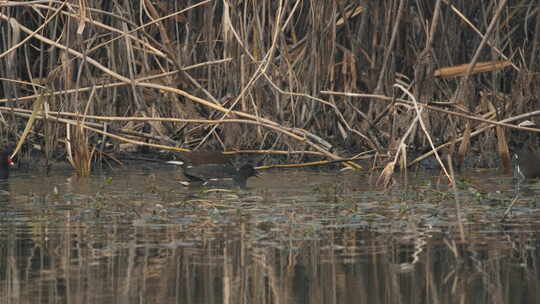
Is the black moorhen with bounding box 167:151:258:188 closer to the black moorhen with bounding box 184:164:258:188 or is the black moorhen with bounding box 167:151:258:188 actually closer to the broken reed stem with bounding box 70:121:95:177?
the black moorhen with bounding box 184:164:258:188

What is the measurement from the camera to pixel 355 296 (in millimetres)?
4762

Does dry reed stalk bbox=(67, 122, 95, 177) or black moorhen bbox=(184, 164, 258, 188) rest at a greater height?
dry reed stalk bbox=(67, 122, 95, 177)

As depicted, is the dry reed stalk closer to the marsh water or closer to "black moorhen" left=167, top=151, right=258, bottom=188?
the marsh water

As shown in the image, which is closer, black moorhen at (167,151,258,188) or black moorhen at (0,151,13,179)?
black moorhen at (167,151,258,188)

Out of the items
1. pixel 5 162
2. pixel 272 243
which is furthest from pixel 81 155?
pixel 272 243

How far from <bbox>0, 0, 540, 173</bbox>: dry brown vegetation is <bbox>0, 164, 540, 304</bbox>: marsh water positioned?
49.2 inches

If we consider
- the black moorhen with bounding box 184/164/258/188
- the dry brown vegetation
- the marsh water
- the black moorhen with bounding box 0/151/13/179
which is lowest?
the marsh water

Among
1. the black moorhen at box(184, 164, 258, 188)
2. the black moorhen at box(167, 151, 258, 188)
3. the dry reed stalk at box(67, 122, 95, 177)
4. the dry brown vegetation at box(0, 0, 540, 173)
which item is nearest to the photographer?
the black moorhen at box(167, 151, 258, 188)

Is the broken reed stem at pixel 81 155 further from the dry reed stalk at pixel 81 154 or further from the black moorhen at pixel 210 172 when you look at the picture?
the black moorhen at pixel 210 172

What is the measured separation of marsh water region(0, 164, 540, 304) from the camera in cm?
491

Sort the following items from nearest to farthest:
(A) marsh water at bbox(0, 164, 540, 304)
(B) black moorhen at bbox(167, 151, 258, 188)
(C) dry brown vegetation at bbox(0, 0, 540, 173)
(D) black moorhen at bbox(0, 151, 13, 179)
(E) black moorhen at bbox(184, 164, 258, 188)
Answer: (A) marsh water at bbox(0, 164, 540, 304) → (B) black moorhen at bbox(167, 151, 258, 188) → (E) black moorhen at bbox(184, 164, 258, 188) → (D) black moorhen at bbox(0, 151, 13, 179) → (C) dry brown vegetation at bbox(0, 0, 540, 173)

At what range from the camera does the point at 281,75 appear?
449 inches

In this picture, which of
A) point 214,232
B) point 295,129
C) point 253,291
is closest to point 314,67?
point 295,129

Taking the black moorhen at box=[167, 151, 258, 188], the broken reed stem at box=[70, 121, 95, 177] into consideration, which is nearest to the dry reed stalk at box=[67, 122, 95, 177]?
the broken reed stem at box=[70, 121, 95, 177]
